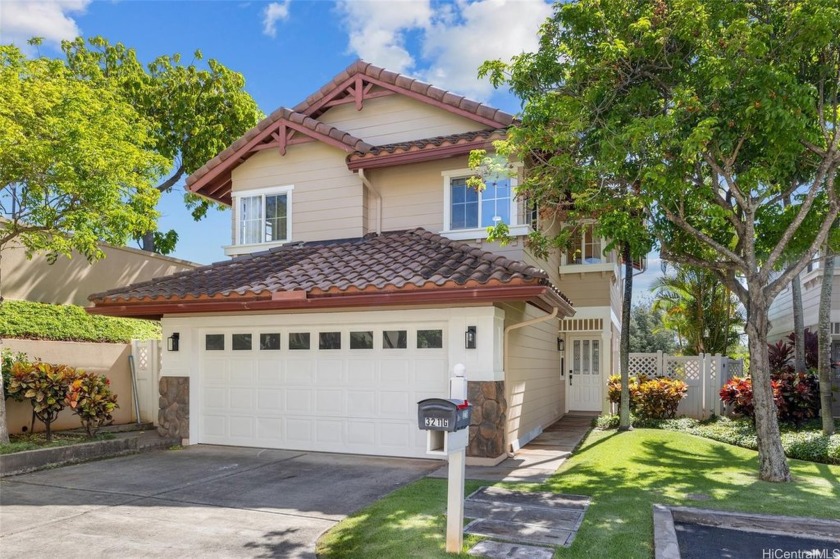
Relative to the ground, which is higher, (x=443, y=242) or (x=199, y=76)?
(x=199, y=76)

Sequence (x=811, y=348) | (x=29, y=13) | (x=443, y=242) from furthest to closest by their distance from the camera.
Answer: (x=811, y=348), (x=29, y=13), (x=443, y=242)

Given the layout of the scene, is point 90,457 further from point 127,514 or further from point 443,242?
point 443,242

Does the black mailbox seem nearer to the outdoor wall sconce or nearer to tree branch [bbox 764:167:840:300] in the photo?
the outdoor wall sconce

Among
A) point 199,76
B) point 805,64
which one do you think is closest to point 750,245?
point 805,64

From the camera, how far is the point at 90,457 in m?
9.70

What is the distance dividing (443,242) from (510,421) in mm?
3408

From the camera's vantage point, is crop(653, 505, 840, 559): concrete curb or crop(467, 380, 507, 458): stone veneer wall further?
crop(467, 380, 507, 458): stone veneer wall

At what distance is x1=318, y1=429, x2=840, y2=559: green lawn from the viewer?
5441 mm

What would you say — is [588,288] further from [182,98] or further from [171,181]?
[171,181]

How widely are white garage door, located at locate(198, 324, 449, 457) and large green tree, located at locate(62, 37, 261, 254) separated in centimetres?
1330

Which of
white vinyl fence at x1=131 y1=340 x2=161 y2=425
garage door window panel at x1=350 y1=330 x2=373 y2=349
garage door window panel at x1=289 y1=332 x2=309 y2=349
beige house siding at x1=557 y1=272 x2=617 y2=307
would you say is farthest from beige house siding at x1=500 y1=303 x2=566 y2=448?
white vinyl fence at x1=131 y1=340 x2=161 y2=425

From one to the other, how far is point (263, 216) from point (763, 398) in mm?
10501

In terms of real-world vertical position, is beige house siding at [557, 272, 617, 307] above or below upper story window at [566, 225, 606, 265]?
below

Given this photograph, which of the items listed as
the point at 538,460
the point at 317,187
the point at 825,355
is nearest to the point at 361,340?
the point at 538,460
